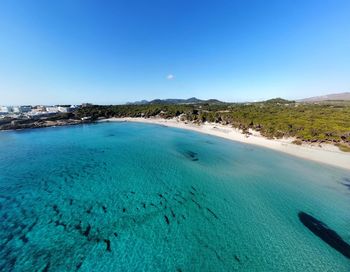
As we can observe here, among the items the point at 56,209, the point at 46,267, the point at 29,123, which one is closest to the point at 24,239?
the point at 56,209

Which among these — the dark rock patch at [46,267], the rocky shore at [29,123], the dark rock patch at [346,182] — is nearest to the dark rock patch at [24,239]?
the dark rock patch at [46,267]

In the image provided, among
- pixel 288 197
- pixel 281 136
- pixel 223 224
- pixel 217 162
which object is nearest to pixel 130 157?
pixel 217 162

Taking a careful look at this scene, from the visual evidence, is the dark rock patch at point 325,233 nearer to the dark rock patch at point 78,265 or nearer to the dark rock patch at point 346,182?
the dark rock patch at point 346,182

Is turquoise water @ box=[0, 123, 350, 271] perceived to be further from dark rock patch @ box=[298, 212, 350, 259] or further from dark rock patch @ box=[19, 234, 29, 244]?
dark rock patch @ box=[298, 212, 350, 259]

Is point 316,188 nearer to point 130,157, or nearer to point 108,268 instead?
point 108,268

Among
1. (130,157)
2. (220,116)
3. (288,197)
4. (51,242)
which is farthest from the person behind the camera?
(220,116)
